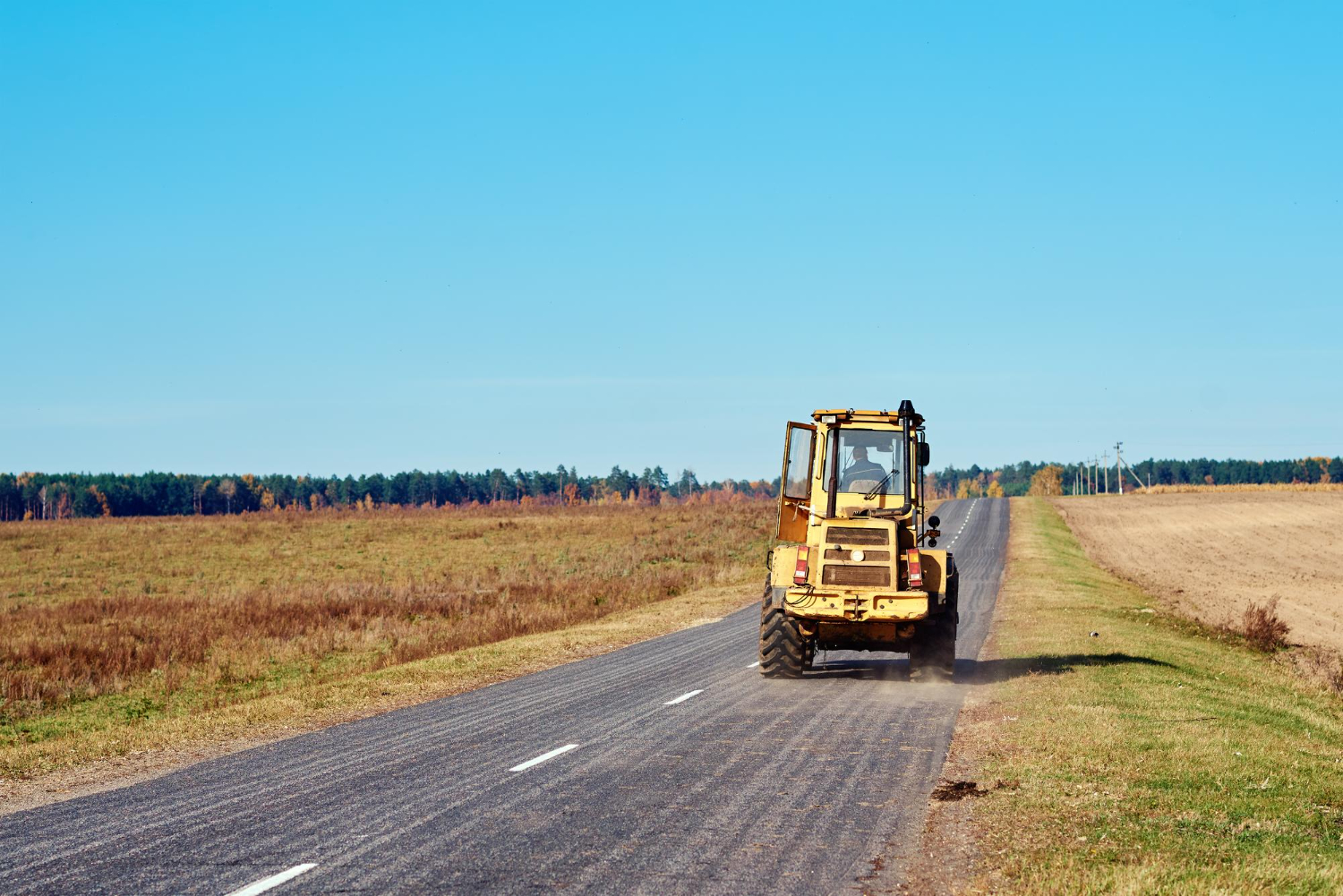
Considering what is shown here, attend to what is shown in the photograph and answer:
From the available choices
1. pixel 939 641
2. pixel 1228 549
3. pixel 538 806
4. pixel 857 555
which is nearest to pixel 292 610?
pixel 857 555

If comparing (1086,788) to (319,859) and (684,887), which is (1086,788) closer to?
(684,887)

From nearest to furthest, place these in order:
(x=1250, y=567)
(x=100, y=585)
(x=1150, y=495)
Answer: (x=100, y=585) < (x=1250, y=567) < (x=1150, y=495)

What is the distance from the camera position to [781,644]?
1800cm

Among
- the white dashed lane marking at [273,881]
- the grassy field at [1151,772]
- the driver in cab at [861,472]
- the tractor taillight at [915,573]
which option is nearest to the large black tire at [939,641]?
the tractor taillight at [915,573]

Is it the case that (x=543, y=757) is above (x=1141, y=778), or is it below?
below

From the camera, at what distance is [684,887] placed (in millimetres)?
7316

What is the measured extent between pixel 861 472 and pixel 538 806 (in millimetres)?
9816

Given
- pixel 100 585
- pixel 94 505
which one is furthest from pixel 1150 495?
pixel 94 505

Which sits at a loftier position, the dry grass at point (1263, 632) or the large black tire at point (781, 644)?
the large black tire at point (781, 644)

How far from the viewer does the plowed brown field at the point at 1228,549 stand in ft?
126

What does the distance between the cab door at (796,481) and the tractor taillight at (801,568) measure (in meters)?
0.63

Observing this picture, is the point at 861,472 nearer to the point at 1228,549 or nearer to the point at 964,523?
the point at 1228,549

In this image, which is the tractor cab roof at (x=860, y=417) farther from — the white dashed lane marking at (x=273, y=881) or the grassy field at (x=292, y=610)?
the white dashed lane marking at (x=273, y=881)

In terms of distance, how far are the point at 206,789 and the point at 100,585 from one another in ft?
142
